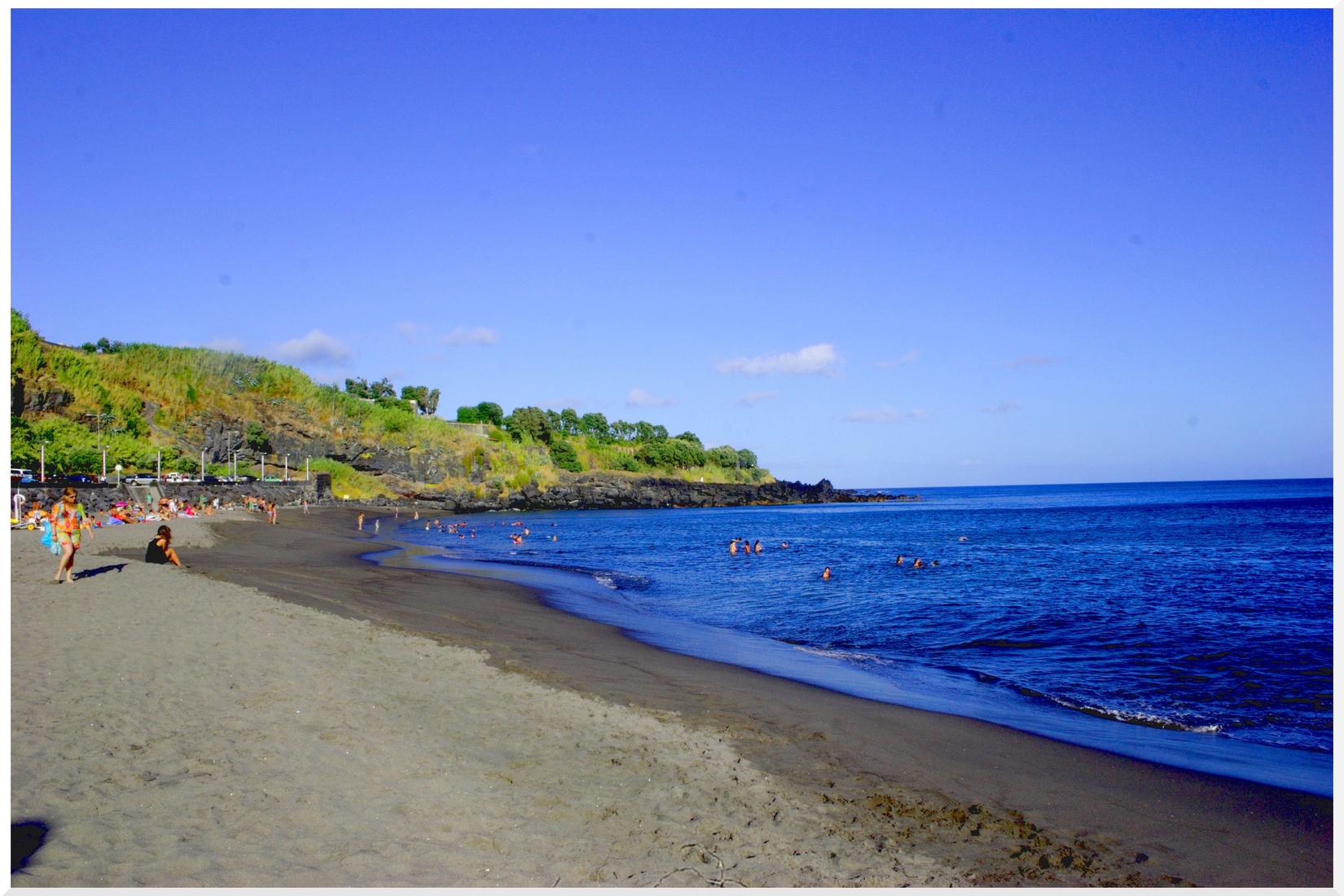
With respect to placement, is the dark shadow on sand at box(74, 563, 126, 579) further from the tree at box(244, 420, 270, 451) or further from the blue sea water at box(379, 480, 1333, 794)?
the tree at box(244, 420, 270, 451)

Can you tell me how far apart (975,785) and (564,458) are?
12355cm

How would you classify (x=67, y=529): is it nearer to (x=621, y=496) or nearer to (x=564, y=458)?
(x=621, y=496)

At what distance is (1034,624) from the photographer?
18391 millimetres

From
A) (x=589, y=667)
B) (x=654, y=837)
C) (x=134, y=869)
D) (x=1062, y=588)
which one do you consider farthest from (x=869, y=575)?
(x=134, y=869)

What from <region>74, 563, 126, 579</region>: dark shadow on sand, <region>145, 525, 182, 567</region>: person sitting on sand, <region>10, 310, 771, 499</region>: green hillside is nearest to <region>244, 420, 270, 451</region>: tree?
<region>10, 310, 771, 499</region>: green hillside

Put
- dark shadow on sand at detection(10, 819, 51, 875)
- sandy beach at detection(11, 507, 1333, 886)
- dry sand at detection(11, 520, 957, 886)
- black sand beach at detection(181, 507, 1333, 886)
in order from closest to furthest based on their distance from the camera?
dark shadow on sand at detection(10, 819, 51, 875) < dry sand at detection(11, 520, 957, 886) < sandy beach at detection(11, 507, 1333, 886) < black sand beach at detection(181, 507, 1333, 886)

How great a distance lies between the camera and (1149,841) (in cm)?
639

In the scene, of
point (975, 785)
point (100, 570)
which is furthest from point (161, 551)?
point (975, 785)

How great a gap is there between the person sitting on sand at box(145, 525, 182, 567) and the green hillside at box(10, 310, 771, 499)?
3861cm

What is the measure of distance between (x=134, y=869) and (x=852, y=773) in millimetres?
5714

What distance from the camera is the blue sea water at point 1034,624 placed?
34.6 feet

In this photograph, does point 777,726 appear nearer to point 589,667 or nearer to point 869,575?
point 589,667

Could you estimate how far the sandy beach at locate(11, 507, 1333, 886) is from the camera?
5.21 meters

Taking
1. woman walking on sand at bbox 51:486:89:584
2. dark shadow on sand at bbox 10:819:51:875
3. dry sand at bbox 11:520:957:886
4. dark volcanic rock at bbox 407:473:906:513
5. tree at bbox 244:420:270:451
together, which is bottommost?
dark volcanic rock at bbox 407:473:906:513
